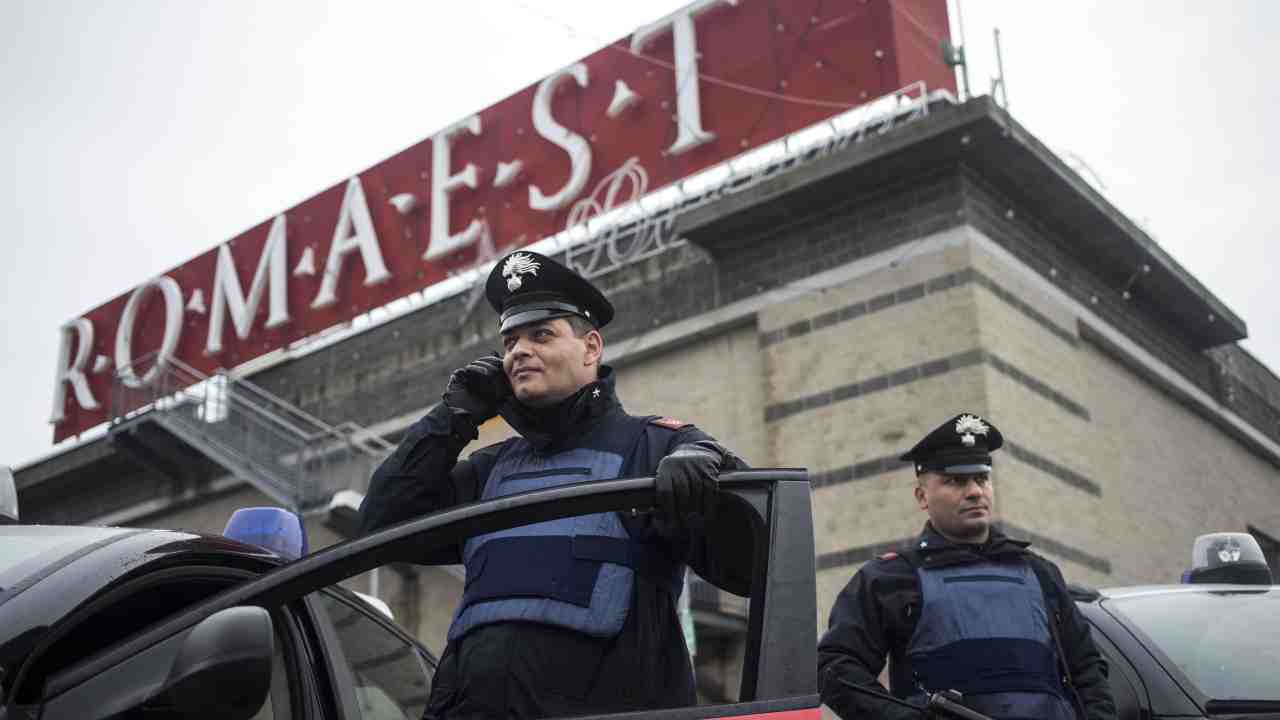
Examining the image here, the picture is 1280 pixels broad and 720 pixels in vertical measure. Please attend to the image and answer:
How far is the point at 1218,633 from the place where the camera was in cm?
425

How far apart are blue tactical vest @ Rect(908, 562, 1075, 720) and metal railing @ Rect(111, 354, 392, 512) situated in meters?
11.1

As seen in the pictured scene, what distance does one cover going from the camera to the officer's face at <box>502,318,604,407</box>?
9.08ft

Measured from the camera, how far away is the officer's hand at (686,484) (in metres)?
2.16

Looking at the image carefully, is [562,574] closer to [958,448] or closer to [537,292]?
[537,292]

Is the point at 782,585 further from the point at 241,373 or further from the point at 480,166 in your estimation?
the point at 241,373

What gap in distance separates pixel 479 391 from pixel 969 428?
213 cm

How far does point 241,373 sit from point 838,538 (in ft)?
36.6

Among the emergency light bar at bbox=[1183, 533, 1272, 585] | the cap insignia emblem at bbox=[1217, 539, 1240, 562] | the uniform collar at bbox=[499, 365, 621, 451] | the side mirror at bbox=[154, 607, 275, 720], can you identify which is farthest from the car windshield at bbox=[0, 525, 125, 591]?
the cap insignia emblem at bbox=[1217, 539, 1240, 562]

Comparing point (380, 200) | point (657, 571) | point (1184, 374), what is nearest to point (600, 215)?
point (380, 200)

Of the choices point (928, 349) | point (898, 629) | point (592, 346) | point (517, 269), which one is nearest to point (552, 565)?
point (592, 346)

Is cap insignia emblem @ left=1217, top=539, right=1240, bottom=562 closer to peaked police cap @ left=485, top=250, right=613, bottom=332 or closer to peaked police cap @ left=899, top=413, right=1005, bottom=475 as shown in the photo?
peaked police cap @ left=899, top=413, right=1005, bottom=475

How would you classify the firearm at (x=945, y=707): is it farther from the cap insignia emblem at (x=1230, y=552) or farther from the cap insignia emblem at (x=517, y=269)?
the cap insignia emblem at (x=1230, y=552)

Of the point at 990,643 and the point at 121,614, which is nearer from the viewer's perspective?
the point at 121,614

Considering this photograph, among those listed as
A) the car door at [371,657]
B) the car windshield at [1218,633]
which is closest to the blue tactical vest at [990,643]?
the car windshield at [1218,633]
